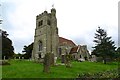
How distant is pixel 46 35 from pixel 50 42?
284 centimetres

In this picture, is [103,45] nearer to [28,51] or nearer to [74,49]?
[74,49]

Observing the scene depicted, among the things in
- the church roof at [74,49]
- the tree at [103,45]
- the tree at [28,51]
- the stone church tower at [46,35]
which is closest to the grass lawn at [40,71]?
the tree at [103,45]

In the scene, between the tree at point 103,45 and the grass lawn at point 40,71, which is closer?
the grass lawn at point 40,71

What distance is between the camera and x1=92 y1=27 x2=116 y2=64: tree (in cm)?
5153

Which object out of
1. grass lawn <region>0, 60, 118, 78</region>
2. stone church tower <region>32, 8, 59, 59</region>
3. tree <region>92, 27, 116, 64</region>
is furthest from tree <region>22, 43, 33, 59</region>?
grass lawn <region>0, 60, 118, 78</region>

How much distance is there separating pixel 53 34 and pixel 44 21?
5.64 metres

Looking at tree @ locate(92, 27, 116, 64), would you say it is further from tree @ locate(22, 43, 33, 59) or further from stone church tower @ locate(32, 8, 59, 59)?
tree @ locate(22, 43, 33, 59)

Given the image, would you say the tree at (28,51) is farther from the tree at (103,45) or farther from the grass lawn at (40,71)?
the grass lawn at (40,71)

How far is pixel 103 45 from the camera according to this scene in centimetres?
5212

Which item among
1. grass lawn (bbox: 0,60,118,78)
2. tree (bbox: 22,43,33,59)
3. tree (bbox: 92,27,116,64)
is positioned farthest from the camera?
tree (bbox: 22,43,33,59)

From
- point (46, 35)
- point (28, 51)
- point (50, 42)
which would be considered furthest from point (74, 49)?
point (28, 51)

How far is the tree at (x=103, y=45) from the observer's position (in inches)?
2029

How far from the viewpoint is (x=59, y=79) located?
57.7ft

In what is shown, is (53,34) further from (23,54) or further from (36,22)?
(23,54)
